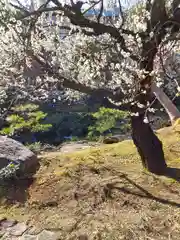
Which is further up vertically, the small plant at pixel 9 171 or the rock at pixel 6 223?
the small plant at pixel 9 171

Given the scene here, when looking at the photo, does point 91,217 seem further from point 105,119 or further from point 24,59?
point 105,119

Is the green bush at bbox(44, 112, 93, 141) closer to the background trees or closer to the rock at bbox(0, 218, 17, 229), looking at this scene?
the background trees

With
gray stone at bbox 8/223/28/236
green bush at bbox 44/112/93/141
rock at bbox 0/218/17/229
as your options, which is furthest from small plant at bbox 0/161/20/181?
green bush at bbox 44/112/93/141

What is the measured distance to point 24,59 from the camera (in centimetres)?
452

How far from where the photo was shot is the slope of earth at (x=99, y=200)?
10.8 ft

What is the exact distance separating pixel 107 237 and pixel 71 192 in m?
1.11

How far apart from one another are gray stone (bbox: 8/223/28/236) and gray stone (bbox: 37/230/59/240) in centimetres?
27

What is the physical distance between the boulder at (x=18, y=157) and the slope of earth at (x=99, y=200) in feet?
0.58

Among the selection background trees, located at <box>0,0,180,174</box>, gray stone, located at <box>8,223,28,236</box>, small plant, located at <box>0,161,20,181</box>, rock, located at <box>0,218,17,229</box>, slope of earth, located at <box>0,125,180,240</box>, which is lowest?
gray stone, located at <box>8,223,28,236</box>

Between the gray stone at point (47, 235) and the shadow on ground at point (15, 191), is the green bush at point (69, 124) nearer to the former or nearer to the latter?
the shadow on ground at point (15, 191)

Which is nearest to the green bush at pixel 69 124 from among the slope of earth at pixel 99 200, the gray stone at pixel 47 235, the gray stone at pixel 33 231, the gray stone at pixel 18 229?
the slope of earth at pixel 99 200

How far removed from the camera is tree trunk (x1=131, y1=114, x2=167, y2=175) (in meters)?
4.35

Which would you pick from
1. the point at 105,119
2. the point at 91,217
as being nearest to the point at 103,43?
the point at 91,217

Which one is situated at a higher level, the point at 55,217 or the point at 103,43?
the point at 103,43
